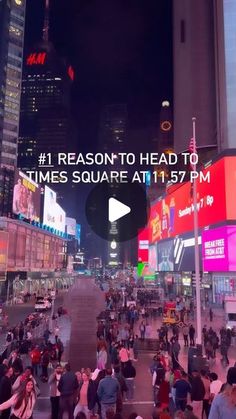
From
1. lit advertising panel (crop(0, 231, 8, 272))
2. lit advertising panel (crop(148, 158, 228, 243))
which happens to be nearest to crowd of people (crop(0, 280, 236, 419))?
lit advertising panel (crop(148, 158, 228, 243))

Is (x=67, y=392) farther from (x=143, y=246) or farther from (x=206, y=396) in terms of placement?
(x=143, y=246)

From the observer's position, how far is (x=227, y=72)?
218 ft

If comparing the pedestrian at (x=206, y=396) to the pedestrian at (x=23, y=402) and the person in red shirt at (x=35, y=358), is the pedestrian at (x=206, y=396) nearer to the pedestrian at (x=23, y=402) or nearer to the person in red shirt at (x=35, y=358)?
the pedestrian at (x=23, y=402)

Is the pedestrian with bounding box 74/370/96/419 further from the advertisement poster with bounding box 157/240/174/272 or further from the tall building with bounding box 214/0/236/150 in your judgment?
the advertisement poster with bounding box 157/240/174/272

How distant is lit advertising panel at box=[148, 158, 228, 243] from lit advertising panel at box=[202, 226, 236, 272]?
1.83 meters

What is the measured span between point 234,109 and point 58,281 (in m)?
61.3

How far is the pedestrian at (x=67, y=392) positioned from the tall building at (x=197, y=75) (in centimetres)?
7586

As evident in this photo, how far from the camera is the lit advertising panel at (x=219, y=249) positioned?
48.6m

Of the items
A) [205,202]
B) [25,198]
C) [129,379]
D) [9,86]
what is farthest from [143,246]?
[129,379]

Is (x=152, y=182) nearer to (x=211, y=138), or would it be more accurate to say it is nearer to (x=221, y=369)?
(x=211, y=138)

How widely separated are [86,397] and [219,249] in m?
43.4

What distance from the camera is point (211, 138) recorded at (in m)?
82.2

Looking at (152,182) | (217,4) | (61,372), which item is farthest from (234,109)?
(152,182)

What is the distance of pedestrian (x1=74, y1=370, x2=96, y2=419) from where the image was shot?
33.5 ft
